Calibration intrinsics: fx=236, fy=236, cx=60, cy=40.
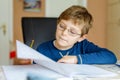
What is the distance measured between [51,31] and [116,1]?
140 centimetres

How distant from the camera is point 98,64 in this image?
1.18 meters

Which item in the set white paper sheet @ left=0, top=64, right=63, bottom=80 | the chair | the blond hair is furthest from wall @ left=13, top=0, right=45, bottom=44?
white paper sheet @ left=0, top=64, right=63, bottom=80

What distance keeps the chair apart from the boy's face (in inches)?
17.3

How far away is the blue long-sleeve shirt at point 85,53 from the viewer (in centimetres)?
115

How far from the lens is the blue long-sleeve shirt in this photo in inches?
45.1

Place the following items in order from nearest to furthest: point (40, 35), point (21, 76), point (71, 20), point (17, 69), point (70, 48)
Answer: point (21, 76)
point (17, 69)
point (71, 20)
point (70, 48)
point (40, 35)

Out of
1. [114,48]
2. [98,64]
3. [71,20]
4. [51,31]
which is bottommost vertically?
[114,48]

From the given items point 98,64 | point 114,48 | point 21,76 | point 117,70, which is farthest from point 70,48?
point 114,48

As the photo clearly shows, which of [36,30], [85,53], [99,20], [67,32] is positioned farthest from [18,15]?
[67,32]

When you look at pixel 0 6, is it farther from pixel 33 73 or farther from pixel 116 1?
pixel 33 73

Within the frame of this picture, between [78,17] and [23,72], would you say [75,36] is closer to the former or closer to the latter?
[78,17]

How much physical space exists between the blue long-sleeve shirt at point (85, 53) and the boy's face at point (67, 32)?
3.7 inches

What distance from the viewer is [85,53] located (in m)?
1.36

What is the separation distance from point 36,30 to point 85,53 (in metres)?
0.45
